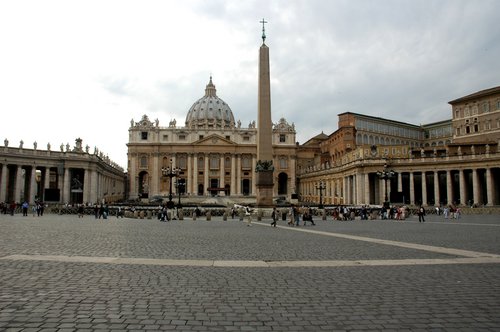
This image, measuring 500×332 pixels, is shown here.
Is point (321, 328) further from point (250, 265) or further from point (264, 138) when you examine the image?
Answer: point (264, 138)

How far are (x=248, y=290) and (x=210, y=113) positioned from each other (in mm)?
124775

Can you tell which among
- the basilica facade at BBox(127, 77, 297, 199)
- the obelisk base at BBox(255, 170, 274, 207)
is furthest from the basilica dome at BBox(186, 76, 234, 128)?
the obelisk base at BBox(255, 170, 274, 207)

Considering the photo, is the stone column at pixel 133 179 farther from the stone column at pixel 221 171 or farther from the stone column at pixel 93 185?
the stone column at pixel 93 185

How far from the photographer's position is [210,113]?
425ft

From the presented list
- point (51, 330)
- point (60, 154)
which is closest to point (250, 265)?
point (51, 330)

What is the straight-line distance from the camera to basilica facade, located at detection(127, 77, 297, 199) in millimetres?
97750

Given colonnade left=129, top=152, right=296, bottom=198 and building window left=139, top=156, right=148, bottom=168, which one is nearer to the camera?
colonnade left=129, top=152, right=296, bottom=198

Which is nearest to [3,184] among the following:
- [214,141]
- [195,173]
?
[195,173]

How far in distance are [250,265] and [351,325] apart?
452 cm

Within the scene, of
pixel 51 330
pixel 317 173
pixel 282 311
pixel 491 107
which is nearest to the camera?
pixel 51 330

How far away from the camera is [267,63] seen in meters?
32.4

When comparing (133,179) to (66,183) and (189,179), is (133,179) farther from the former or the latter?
(66,183)

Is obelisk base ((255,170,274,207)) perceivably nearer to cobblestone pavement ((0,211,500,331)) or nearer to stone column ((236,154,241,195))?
cobblestone pavement ((0,211,500,331))

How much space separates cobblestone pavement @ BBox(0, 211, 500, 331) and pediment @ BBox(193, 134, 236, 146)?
87.7m
